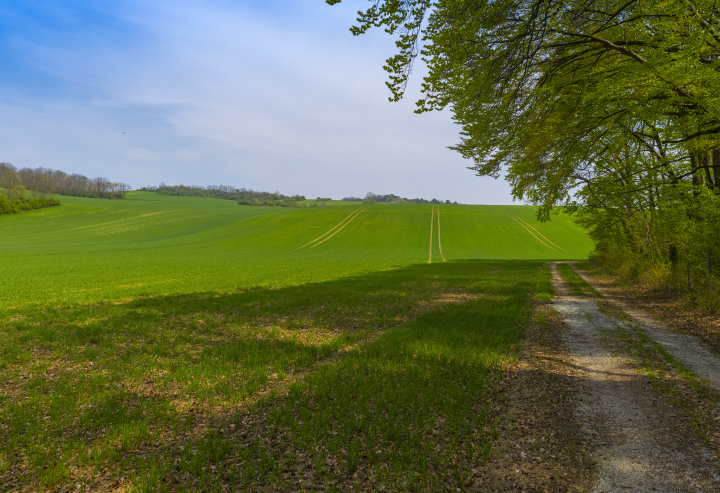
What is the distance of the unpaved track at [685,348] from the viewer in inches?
323

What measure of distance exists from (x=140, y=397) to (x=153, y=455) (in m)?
2.52

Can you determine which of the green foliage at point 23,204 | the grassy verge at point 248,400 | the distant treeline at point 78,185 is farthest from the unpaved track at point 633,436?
the distant treeline at point 78,185

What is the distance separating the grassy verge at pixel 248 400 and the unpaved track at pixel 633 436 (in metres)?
1.59

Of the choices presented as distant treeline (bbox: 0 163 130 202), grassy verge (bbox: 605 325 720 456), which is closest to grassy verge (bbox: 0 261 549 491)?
grassy verge (bbox: 605 325 720 456)

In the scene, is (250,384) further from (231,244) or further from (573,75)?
(231,244)

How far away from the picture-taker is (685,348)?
9.98m

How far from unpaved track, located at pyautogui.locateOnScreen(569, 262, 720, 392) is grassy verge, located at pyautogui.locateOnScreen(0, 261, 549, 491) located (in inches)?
153

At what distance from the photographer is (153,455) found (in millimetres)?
5566

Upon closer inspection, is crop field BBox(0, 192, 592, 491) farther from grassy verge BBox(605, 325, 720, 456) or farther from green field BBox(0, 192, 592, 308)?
green field BBox(0, 192, 592, 308)

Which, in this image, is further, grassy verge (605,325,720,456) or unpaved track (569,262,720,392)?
unpaved track (569,262,720,392)

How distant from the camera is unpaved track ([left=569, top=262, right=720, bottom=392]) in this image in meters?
8.20

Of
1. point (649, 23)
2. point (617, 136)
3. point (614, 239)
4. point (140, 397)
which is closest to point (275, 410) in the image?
point (140, 397)

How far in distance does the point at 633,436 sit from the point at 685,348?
6265 millimetres

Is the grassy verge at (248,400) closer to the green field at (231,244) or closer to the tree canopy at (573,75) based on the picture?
the tree canopy at (573,75)
